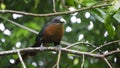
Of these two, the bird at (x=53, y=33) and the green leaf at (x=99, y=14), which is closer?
the green leaf at (x=99, y=14)

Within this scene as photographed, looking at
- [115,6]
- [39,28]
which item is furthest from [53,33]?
[115,6]

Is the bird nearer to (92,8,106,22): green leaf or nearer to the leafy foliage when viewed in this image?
the leafy foliage

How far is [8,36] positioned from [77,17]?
921mm

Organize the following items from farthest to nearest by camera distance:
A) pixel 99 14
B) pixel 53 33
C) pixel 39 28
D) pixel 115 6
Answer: pixel 39 28 < pixel 53 33 < pixel 99 14 < pixel 115 6

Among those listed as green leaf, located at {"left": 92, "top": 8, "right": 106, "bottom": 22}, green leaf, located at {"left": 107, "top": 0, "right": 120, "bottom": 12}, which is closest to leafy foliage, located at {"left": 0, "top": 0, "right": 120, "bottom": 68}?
green leaf, located at {"left": 92, "top": 8, "right": 106, "bottom": 22}

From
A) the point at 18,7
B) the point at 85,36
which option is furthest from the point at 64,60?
the point at 18,7

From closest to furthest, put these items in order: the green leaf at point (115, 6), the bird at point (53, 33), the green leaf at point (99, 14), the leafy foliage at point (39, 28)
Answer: the green leaf at point (115, 6), the green leaf at point (99, 14), the bird at point (53, 33), the leafy foliage at point (39, 28)

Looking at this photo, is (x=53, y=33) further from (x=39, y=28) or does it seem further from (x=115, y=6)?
(x=115, y=6)

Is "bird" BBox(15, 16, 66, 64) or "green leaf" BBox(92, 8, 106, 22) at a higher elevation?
"green leaf" BBox(92, 8, 106, 22)

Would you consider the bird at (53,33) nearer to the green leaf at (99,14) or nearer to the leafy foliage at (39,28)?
the leafy foliage at (39,28)

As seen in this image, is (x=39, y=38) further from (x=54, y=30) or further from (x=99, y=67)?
(x=99, y=67)

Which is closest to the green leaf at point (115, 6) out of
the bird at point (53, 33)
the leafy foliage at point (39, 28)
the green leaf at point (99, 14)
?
the green leaf at point (99, 14)

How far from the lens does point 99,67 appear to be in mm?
4078

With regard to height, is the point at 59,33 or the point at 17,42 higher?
the point at 59,33
